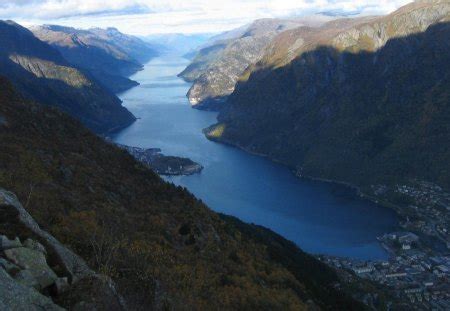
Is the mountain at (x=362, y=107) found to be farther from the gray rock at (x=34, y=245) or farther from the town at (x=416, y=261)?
the gray rock at (x=34, y=245)

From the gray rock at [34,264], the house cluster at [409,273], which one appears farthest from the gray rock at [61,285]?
the house cluster at [409,273]

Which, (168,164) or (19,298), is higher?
(19,298)

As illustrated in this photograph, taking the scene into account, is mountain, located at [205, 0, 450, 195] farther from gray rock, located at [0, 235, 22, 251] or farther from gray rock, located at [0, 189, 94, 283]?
gray rock, located at [0, 235, 22, 251]

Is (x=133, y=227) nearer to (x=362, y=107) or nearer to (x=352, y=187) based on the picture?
(x=352, y=187)

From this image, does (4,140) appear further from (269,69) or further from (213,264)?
(269,69)

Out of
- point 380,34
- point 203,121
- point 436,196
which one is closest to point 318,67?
point 380,34

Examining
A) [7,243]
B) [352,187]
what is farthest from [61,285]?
[352,187]
